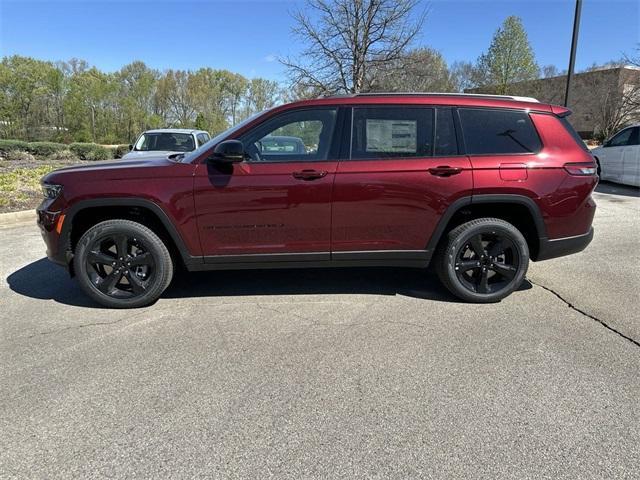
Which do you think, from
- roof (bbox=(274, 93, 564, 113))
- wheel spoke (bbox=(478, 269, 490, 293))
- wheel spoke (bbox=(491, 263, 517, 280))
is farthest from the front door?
wheel spoke (bbox=(491, 263, 517, 280))

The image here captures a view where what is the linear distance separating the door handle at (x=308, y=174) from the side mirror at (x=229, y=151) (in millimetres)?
489

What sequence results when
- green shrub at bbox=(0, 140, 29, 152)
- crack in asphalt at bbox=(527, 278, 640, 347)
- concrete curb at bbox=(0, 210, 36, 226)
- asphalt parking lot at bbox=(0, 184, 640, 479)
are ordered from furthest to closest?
green shrub at bbox=(0, 140, 29, 152), concrete curb at bbox=(0, 210, 36, 226), crack in asphalt at bbox=(527, 278, 640, 347), asphalt parking lot at bbox=(0, 184, 640, 479)

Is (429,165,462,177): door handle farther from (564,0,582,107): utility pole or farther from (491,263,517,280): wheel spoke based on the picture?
(564,0,582,107): utility pole

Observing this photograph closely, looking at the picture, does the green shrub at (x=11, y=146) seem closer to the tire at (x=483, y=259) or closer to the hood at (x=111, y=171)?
the hood at (x=111, y=171)

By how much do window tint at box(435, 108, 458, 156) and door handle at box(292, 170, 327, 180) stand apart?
1056 mm

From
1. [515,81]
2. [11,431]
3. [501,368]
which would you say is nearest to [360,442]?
[501,368]

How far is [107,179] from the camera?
390cm

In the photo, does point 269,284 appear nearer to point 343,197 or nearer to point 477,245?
point 343,197

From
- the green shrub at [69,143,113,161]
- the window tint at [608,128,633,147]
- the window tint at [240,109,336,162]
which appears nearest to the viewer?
the window tint at [240,109,336,162]

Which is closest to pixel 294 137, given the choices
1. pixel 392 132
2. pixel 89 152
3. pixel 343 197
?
pixel 343 197

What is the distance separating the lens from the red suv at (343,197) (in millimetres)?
3893

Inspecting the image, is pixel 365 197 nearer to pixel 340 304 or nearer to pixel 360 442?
pixel 340 304

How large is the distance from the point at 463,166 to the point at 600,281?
7.38 feet

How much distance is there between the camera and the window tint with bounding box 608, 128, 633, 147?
37.4 feet
